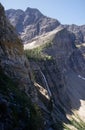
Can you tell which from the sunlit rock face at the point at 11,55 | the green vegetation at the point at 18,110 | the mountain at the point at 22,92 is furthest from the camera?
the sunlit rock face at the point at 11,55

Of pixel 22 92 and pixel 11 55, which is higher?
pixel 11 55

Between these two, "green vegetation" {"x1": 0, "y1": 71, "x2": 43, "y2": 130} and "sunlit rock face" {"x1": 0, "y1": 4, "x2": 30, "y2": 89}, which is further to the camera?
"sunlit rock face" {"x1": 0, "y1": 4, "x2": 30, "y2": 89}

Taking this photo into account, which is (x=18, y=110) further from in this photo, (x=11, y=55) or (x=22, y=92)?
(x=11, y=55)

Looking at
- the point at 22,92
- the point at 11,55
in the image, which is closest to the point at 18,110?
the point at 22,92

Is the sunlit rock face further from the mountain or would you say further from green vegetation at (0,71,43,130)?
green vegetation at (0,71,43,130)

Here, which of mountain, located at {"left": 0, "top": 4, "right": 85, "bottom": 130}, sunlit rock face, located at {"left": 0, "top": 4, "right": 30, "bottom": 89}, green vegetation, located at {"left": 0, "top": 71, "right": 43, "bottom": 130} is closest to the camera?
green vegetation, located at {"left": 0, "top": 71, "right": 43, "bottom": 130}

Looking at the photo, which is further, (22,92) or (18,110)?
(22,92)

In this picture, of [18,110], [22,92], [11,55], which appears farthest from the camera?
[11,55]

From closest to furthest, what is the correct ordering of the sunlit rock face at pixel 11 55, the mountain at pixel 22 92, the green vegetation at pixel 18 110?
1. the green vegetation at pixel 18 110
2. the mountain at pixel 22 92
3. the sunlit rock face at pixel 11 55

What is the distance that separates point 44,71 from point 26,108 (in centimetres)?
12158

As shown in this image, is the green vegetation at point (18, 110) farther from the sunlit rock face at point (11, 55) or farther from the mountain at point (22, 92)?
the sunlit rock face at point (11, 55)

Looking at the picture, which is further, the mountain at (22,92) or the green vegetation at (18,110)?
the mountain at (22,92)

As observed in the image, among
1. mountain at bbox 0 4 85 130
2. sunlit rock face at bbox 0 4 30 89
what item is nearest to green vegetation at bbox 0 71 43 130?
mountain at bbox 0 4 85 130

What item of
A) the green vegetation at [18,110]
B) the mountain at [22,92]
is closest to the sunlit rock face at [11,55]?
the mountain at [22,92]
